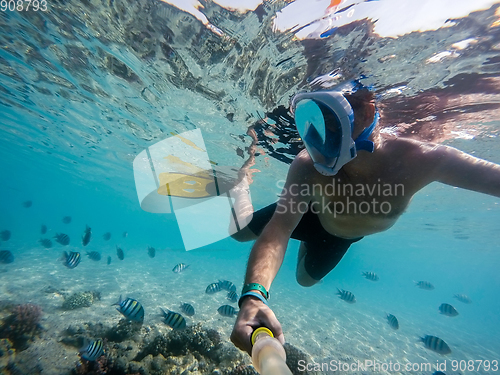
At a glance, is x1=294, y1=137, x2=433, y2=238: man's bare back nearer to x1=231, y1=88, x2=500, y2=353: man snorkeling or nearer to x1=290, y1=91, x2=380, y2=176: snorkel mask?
x1=231, y1=88, x2=500, y2=353: man snorkeling

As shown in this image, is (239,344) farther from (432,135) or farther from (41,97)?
(41,97)

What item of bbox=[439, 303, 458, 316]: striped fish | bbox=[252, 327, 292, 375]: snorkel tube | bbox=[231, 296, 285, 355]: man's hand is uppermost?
bbox=[252, 327, 292, 375]: snorkel tube

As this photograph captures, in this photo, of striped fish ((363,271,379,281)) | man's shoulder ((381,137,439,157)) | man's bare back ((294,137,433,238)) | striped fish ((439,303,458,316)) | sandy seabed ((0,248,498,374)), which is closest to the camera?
man's shoulder ((381,137,439,157))

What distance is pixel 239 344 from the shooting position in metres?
1.47

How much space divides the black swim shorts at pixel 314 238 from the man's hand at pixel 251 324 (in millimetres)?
3175

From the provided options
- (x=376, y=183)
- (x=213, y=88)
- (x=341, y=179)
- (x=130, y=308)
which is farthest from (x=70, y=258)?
(x=376, y=183)

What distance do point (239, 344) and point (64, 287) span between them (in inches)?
636

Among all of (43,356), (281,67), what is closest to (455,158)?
(281,67)

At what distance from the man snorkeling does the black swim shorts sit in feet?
0.11

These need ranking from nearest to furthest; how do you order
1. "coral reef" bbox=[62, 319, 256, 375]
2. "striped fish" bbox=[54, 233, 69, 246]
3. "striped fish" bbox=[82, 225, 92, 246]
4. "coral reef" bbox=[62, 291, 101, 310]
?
"coral reef" bbox=[62, 319, 256, 375]
"striped fish" bbox=[82, 225, 92, 246]
"coral reef" bbox=[62, 291, 101, 310]
"striped fish" bbox=[54, 233, 69, 246]

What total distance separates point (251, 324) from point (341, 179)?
9.18 feet

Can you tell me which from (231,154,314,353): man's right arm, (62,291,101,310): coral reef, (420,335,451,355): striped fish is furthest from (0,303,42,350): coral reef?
(420,335,451,355): striped fish

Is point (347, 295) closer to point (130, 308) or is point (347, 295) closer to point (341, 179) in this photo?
point (341, 179)

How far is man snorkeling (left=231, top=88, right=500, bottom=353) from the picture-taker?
2.29 metres
